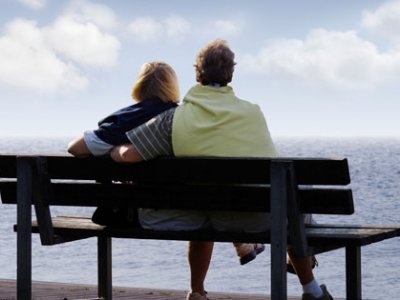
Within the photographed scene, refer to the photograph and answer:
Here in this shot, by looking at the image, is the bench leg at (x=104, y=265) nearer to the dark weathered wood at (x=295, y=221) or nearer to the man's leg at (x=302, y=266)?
the man's leg at (x=302, y=266)

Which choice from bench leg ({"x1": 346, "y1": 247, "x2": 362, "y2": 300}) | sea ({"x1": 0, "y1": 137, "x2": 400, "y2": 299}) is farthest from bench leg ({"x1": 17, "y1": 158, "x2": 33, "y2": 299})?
sea ({"x1": 0, "y1": 137, "x2": 400, "y2": 299})

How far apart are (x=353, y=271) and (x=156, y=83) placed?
1.43 meters

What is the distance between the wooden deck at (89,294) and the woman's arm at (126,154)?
1.69 meters

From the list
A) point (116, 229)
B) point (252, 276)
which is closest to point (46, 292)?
point (116, 229)

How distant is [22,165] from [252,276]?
10352 millimetres

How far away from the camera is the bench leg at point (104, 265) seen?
6719 millimetres

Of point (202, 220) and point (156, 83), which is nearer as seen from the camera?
point (202, 220)

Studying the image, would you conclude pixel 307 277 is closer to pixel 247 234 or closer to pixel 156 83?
pixel 247 234

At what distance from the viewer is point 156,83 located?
611 centimetres

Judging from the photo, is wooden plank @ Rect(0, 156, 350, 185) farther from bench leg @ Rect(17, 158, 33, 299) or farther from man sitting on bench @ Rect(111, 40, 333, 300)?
bench leg @ Rect(17, 158, 33, 299)

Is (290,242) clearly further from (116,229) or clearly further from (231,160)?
(116,229)

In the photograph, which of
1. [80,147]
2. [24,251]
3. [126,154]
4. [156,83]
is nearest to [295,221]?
[126,154]

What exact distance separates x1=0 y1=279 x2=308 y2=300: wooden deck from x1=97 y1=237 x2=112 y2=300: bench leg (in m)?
0.50

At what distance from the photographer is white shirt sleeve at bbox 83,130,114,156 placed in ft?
19.8
